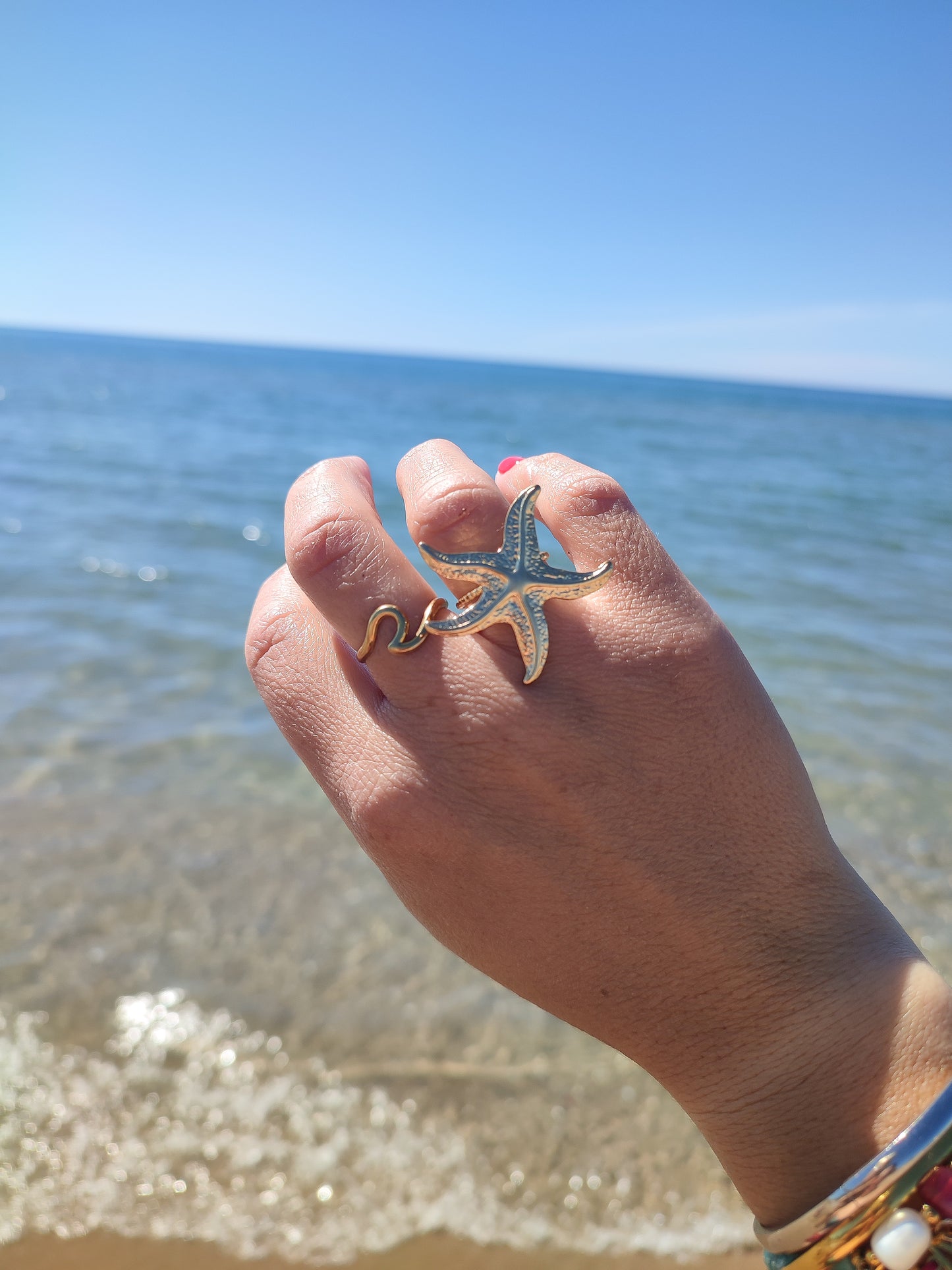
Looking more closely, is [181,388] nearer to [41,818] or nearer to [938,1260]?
[41,818]

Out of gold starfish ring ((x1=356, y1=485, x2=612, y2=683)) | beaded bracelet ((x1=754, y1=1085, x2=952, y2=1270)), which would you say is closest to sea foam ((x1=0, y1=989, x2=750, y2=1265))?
beaded bracelet ((x1=754, y1=1085, x2=952, y2=1270))

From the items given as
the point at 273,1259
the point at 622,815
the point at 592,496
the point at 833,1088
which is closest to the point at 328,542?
the point at 592,496

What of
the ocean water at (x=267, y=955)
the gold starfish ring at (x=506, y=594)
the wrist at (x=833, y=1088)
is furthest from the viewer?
the ocean water at (x=267, y=955)

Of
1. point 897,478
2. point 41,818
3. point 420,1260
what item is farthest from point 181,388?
point 420,1260

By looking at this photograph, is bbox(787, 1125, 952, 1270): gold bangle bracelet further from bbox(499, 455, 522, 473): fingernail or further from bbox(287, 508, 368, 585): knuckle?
bbox(499, 455, 522, 473): fingernail

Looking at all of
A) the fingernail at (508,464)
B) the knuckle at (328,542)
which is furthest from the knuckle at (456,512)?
the fingernail at (508,464)

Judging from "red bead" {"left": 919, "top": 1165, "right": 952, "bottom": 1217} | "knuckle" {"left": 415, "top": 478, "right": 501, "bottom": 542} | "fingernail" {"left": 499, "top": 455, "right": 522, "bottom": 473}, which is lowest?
"red bead" {"left": 919, "top": 1165, "right": 952, "bottom": 1217}

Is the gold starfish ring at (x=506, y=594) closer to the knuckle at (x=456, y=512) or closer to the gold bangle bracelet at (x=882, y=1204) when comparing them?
the knuckle at (x=456, y=512)
